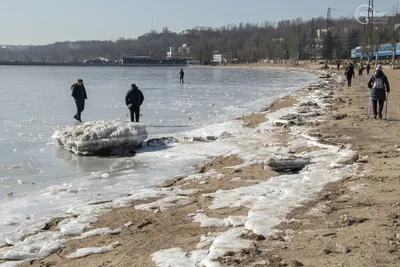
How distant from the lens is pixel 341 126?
14984mm

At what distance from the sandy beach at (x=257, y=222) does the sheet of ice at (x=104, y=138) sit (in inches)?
111

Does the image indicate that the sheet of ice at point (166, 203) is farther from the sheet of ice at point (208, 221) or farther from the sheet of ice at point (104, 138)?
the sheet of ice at point (104, 138)

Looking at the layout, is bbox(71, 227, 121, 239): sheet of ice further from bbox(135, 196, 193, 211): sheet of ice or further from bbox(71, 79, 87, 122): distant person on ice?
bbox(71, 79, 87, 122): distant person on ice

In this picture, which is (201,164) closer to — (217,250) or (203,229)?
(203,229)

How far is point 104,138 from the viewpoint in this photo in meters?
13.0

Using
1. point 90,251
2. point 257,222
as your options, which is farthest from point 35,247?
point 257,222

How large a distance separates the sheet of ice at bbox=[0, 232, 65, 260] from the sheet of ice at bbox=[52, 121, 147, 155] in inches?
248

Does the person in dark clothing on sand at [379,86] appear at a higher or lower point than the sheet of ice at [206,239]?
higher

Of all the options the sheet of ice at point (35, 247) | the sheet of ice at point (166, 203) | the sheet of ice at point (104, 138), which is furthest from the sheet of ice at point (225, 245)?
the sheet of ice at point (104, 138)

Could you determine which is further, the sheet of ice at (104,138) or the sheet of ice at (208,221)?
the sheet of ice at (104,138)

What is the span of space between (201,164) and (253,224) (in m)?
5.24

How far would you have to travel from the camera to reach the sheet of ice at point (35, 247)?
5.94 m

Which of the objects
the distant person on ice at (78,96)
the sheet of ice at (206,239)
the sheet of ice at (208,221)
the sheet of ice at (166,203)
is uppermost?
the distant person on ice at (78,96)

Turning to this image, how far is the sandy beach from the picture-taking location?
5.14 meters
